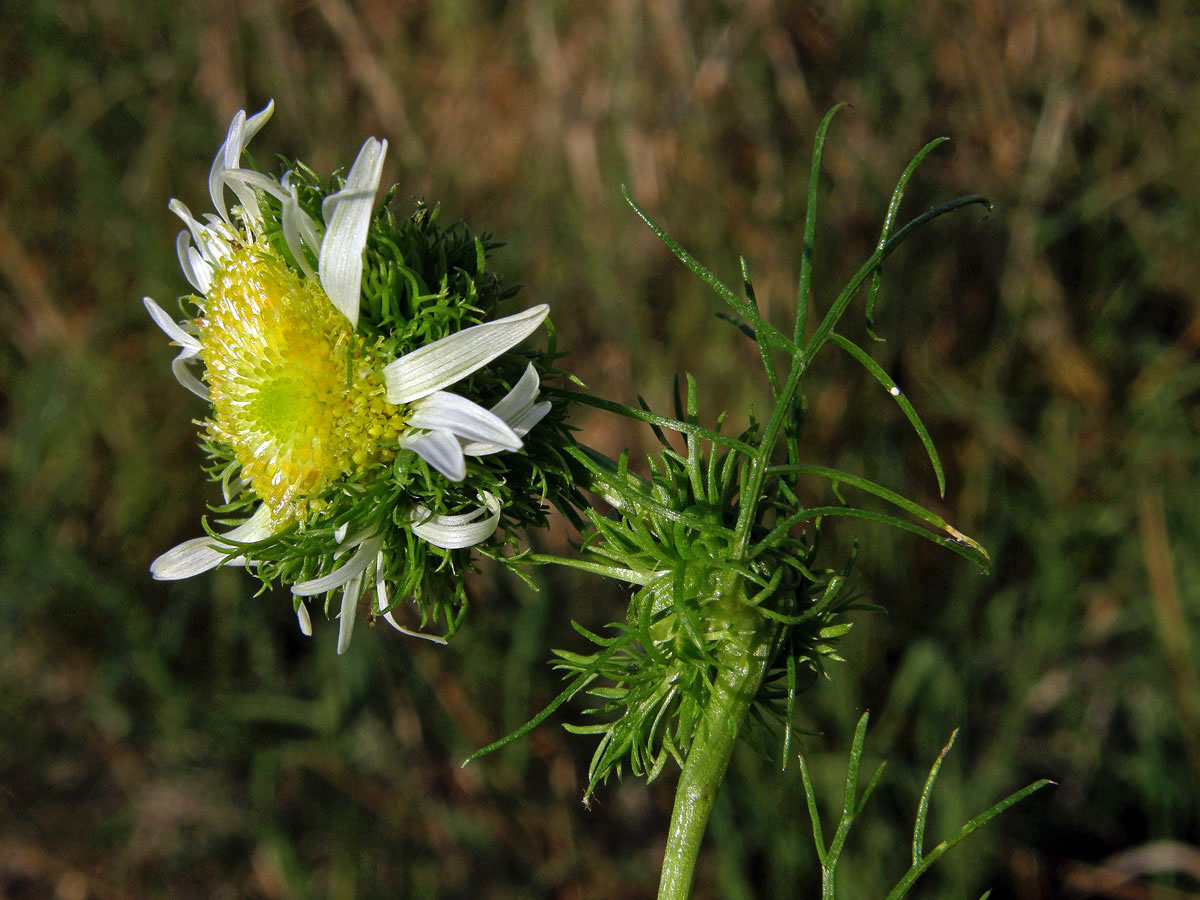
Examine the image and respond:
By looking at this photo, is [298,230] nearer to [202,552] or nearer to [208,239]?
[208,239]

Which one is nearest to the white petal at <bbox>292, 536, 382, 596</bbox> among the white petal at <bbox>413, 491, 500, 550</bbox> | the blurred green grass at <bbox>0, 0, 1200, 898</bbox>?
the white petal at <bbox>413, 491, 500, 550</bbox>

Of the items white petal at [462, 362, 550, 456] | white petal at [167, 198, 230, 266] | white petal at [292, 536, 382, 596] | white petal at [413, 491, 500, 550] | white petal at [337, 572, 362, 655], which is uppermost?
white petal at [167, 198, 230, 266]

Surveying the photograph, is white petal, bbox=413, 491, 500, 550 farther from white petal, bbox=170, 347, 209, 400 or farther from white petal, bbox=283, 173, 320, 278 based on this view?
white petal, bbox=170, 347, 209, 400

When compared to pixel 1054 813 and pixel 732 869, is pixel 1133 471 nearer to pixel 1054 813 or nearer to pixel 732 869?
pixel 1054 813

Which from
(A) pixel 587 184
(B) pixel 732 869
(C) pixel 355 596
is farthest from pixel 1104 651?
(C) pixel 355 596

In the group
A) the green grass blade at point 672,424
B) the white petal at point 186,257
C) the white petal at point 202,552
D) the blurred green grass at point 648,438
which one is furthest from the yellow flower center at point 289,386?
the blurred green grass at point 648,438

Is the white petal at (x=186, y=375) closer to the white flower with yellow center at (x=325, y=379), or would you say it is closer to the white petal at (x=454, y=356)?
the white flower with yellow center at (x=325, y=379)
